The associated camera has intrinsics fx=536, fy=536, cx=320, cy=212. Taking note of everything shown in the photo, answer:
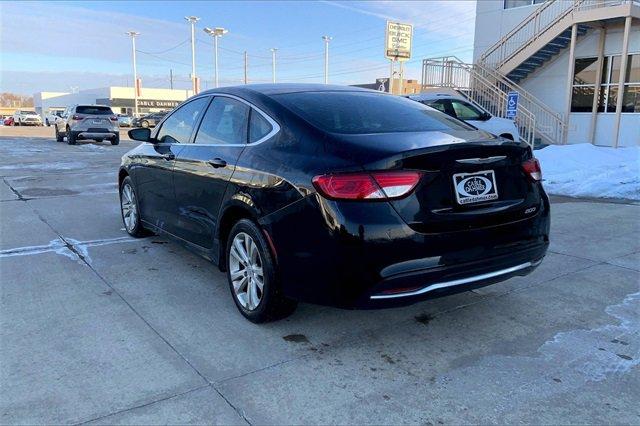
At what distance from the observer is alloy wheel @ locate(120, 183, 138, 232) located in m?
5.98

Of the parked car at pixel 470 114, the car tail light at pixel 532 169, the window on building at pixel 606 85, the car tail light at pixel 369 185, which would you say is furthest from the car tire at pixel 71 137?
the car tail light at pixel 532 169

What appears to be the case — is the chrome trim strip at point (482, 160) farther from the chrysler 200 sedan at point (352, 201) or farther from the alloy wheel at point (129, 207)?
the alloy wheel at point (129, 207)

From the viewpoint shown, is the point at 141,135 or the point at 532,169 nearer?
the point at 532,169

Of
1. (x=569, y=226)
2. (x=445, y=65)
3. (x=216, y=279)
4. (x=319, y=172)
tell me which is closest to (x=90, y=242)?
(x=216, y=279)

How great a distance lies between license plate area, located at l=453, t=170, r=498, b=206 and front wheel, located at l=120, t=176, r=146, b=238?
12.5 ft

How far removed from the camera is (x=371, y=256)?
306 cm

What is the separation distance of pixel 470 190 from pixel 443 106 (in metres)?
9.22

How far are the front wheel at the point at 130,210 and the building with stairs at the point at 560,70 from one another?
1430 centimetres

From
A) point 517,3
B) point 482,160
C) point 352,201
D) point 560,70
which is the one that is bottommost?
point 352,201

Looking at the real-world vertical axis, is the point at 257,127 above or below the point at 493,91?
below

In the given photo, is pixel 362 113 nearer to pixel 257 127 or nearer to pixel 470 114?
pixel 257 127

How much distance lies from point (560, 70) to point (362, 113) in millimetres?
17167

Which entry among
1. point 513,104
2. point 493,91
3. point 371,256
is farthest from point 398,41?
point 371,256

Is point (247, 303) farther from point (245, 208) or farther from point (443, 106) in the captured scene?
point (443, 106)
